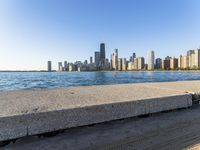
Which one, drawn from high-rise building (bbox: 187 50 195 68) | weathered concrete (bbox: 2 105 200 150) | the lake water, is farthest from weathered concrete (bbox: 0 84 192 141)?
high-rise building (bbox: 187 50 195 68)

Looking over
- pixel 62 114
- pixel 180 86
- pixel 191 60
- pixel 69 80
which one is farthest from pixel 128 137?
pixel 191 60

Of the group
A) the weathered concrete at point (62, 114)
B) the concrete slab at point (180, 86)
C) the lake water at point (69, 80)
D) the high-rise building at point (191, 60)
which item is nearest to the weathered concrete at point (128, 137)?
the weathered concrete at point (62, 114)

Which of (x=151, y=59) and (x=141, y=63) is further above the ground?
(x=151, y=59)

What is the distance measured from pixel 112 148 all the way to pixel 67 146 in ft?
2.33

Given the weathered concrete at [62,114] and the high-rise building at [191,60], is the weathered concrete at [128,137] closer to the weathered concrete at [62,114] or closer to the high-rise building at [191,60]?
the weathered concrete at [62,114]

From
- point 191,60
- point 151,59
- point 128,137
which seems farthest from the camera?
point 151,59

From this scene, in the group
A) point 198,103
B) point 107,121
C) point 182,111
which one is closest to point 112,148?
point 107,121

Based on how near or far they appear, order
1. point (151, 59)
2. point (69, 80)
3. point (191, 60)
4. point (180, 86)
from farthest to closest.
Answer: point (151, 59)
point (191, 60)
point (69, 80)
point (180, 86)

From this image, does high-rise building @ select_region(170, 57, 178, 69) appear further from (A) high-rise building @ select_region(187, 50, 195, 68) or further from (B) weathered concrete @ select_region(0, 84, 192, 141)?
(B) weathered concrete @ select_region(0, 84, 192, 141)

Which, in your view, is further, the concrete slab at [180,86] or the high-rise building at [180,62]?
the high-rise building at [180,62]

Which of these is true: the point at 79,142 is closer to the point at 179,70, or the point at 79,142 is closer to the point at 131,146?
the point at 131,146

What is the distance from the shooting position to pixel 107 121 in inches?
168

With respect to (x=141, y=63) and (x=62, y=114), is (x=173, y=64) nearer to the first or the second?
(x=141, y=63)

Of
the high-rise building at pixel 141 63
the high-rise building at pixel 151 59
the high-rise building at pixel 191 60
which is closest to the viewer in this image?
the high-rise building at pixel 191 60
